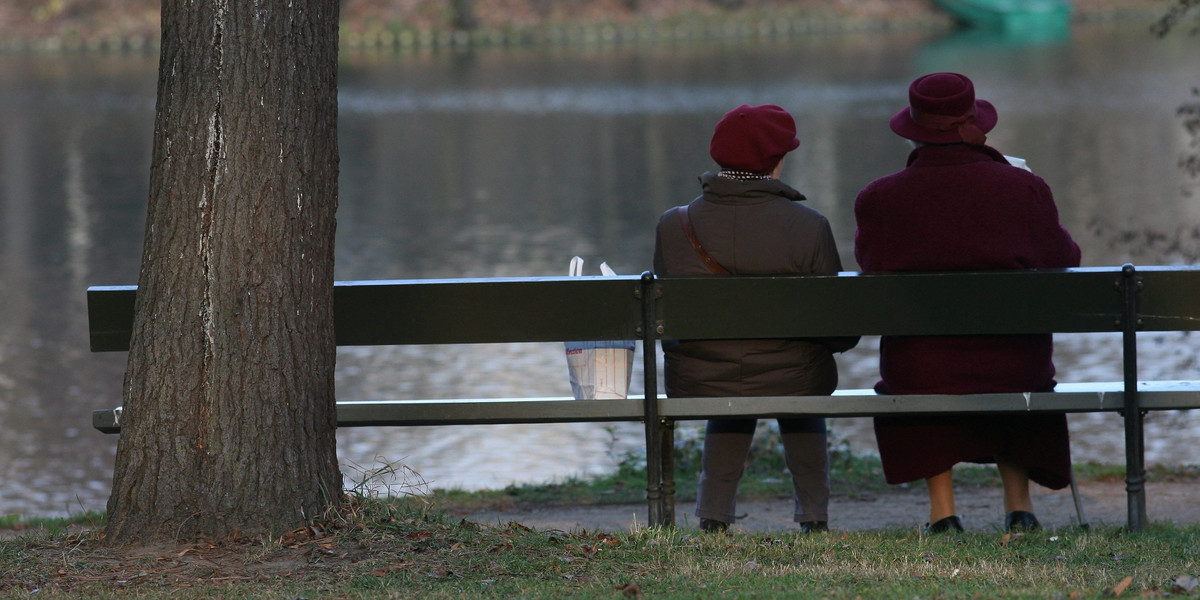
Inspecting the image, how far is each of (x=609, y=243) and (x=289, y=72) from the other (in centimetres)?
1011

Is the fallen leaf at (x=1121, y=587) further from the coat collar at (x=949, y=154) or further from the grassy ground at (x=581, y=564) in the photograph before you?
the coat collar at (x=949, y=154)

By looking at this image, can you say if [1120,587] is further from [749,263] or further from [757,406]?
[749,263]

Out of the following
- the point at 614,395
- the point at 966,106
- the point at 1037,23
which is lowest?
the point at 614,395

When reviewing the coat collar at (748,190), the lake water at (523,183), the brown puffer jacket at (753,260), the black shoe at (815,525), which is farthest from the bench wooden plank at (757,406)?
the lake water at (523,183)

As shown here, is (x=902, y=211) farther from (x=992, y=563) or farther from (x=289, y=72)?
(x=289, y=72)

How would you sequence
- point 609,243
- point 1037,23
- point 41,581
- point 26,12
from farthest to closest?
point 1037,23 → point 26,12 → point 609,243 → point 41,581

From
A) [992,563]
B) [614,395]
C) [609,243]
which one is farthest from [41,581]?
[609,243]

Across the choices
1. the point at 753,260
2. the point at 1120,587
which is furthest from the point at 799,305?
the point at 1120,587

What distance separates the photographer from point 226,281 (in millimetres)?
4059

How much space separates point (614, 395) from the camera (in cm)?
488

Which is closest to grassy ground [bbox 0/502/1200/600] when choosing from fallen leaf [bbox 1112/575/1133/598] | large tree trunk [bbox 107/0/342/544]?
fallen leaf [bbox 1112/575/1133/598]

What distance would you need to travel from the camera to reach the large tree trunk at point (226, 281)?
13.3 ft

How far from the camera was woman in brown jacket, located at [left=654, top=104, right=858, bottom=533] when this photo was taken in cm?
470

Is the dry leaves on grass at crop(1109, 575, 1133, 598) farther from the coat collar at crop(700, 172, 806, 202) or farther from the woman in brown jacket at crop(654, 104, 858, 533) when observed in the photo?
the coat collar at crop(700, 172, 806, 202)
